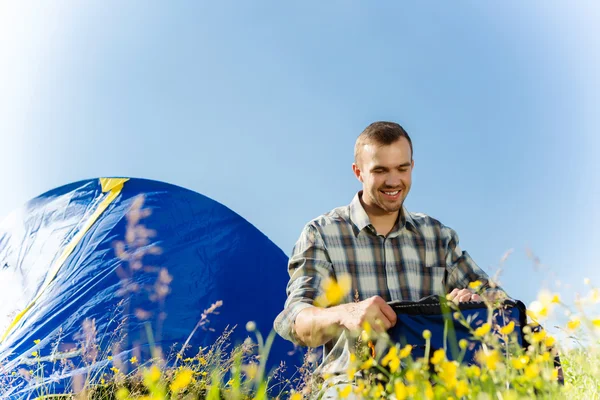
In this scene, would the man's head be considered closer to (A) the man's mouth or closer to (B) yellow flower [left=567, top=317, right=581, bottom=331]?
(A) the man's mouth

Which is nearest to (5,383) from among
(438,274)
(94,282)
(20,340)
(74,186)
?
(20,340)

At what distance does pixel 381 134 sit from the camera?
197 centimetres

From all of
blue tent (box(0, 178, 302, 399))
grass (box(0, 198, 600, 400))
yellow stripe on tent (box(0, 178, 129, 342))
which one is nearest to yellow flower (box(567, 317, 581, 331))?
grass (box(0, 198, 600, 400))

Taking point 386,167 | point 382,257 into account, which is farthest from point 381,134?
point 382,257

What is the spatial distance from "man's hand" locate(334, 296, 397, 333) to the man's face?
2.28 feet

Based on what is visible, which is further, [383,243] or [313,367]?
[313,367]

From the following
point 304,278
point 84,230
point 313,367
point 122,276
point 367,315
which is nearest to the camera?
point 367,315

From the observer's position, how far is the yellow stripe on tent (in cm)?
310

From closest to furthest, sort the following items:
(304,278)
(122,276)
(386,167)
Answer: (304,278) → (386,167) → (122,276)

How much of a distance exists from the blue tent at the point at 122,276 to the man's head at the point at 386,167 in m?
1.16

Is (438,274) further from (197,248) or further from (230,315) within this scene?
(197,248)

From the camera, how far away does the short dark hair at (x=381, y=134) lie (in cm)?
196

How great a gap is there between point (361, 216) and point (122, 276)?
163 cm

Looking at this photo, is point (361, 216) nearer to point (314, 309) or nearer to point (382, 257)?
point (382, 257)
